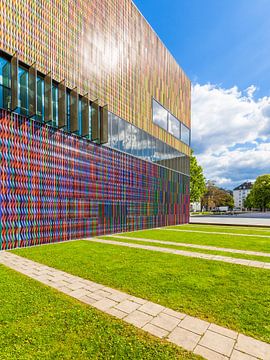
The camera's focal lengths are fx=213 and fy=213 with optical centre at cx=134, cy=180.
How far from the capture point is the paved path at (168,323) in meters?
2.73

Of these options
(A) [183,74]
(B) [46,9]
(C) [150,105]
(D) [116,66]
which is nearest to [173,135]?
(C) [150,105]

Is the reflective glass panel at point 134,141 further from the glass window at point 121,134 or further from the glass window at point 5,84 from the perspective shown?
the glass window at point 5,84

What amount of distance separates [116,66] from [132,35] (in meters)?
3.94

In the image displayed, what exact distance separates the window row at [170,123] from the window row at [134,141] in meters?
1.98

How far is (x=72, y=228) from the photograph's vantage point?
474 inches

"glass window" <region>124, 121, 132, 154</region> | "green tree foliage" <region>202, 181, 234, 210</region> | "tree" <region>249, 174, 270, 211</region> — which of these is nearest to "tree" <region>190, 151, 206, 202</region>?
"glass window" <region>124, 121, 132, 154</region>

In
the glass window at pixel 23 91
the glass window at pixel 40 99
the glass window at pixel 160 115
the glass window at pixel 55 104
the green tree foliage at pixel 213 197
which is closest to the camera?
the glass window at pixel 23 91

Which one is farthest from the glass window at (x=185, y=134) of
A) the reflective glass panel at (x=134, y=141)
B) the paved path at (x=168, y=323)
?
the paved path at (x=168, y=323)

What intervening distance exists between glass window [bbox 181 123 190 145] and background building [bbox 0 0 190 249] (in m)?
5.61

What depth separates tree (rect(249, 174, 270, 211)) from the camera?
2830 inches

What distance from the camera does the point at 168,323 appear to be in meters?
3.36

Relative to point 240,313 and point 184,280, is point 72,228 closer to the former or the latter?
point 184,280

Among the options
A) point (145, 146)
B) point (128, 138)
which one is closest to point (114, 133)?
point (128, 138)

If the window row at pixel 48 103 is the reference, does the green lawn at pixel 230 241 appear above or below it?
below
